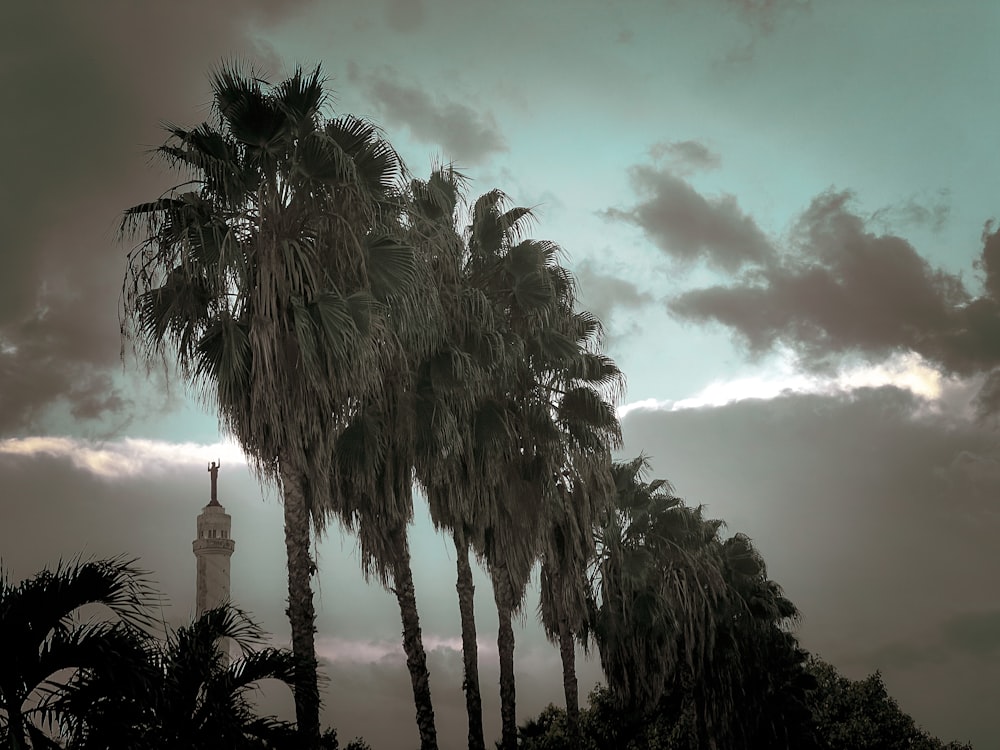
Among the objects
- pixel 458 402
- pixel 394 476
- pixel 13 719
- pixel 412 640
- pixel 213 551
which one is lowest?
pixel 13 719

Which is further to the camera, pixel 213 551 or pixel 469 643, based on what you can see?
pixel 213 551

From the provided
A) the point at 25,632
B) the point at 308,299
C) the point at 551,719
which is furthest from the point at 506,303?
the point at 551,719

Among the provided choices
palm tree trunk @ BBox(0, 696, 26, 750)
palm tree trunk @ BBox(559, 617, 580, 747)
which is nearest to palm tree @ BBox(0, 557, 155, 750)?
palm tree trunk @ BBox(0, 696, 26, 750)

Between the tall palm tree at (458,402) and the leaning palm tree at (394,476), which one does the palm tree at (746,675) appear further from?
the leaning palm tree at (394,476)

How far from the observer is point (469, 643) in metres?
21.6

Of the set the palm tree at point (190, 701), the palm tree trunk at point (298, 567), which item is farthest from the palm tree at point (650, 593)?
→ the palm tree at point (190, 701)

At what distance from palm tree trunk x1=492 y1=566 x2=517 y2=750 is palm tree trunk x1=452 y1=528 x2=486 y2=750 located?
0.63m

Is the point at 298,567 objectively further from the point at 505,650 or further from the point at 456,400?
the point at 505,650

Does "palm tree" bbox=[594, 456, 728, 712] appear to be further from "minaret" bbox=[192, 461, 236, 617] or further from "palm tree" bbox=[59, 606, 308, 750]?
"minaret" bbox=[192, 461, 236, 617]

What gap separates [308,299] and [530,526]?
809cm

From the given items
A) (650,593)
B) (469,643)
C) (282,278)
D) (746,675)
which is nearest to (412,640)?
(469,643)

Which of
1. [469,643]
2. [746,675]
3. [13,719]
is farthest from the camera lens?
[746,675]

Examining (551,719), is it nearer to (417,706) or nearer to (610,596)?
(610,596)

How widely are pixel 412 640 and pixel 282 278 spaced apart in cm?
725
